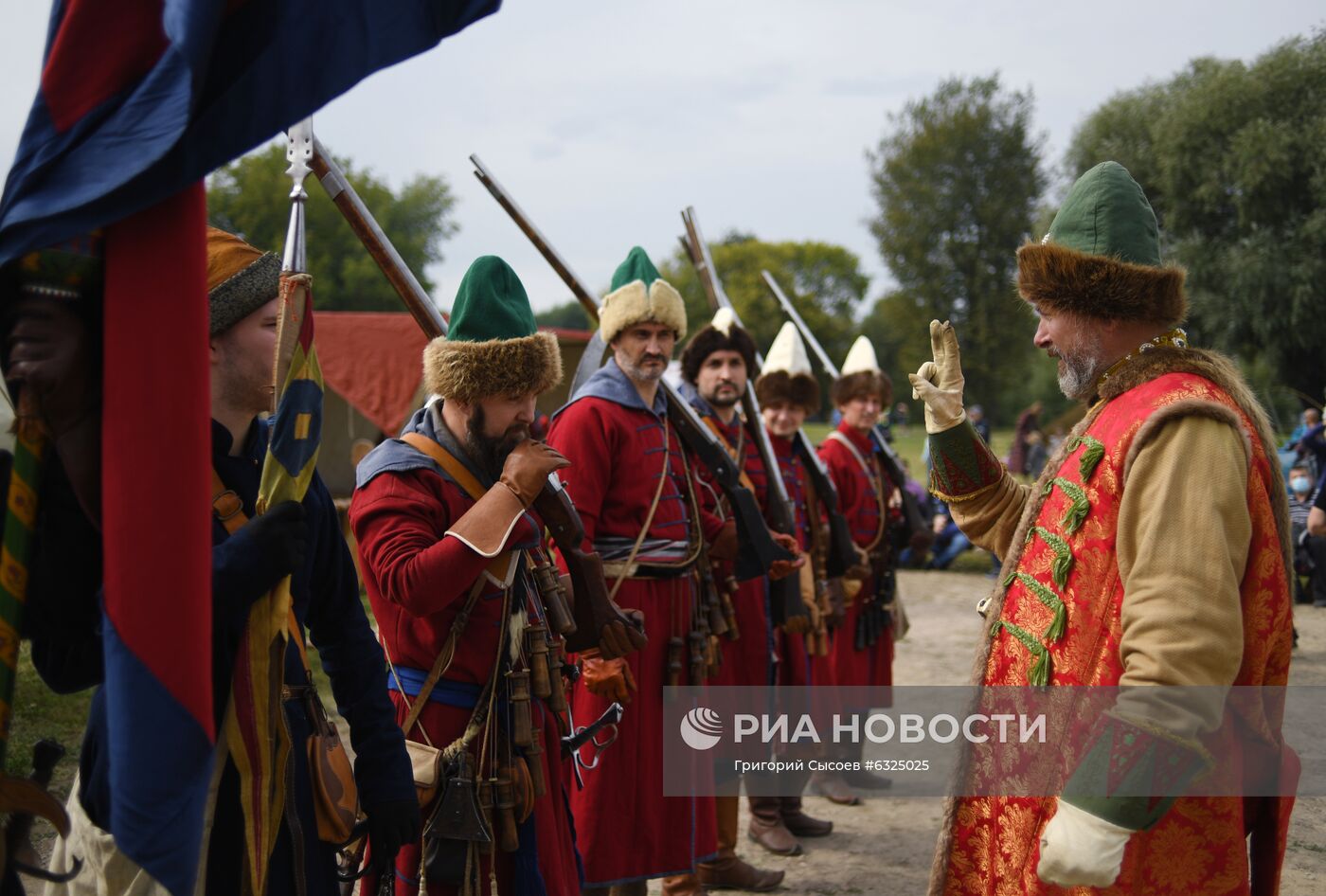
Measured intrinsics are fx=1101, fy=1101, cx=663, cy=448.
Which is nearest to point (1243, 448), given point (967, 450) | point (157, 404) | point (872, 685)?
point (967, 450)

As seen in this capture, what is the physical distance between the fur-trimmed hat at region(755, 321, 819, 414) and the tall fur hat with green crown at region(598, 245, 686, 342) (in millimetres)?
1538

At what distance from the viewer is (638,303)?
4289 millimetres

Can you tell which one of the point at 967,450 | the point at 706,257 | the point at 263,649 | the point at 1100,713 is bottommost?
the point at 1100,713

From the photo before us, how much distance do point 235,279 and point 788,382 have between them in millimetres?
4221

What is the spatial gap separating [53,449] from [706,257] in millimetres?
5067

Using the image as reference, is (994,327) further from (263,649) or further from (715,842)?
(263,649)

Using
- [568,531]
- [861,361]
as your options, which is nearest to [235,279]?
[568,531]

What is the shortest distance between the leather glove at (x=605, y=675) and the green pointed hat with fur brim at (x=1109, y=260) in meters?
1.82

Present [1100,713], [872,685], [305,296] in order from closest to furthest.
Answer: [305,296] < [1100,713] < [872,685]

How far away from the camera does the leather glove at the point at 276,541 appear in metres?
1.68

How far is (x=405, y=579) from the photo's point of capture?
2545 millimetres

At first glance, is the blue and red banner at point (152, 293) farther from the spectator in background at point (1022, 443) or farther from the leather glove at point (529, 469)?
the spectator in background at point (1022, 443)

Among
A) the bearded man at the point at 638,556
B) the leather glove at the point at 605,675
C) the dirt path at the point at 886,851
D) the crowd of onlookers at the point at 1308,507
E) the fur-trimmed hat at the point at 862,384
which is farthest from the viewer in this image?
the crowd of onlookers at the point at 1308,507

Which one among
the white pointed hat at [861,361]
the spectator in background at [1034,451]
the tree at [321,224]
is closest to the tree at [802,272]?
the tree at [321,224]
